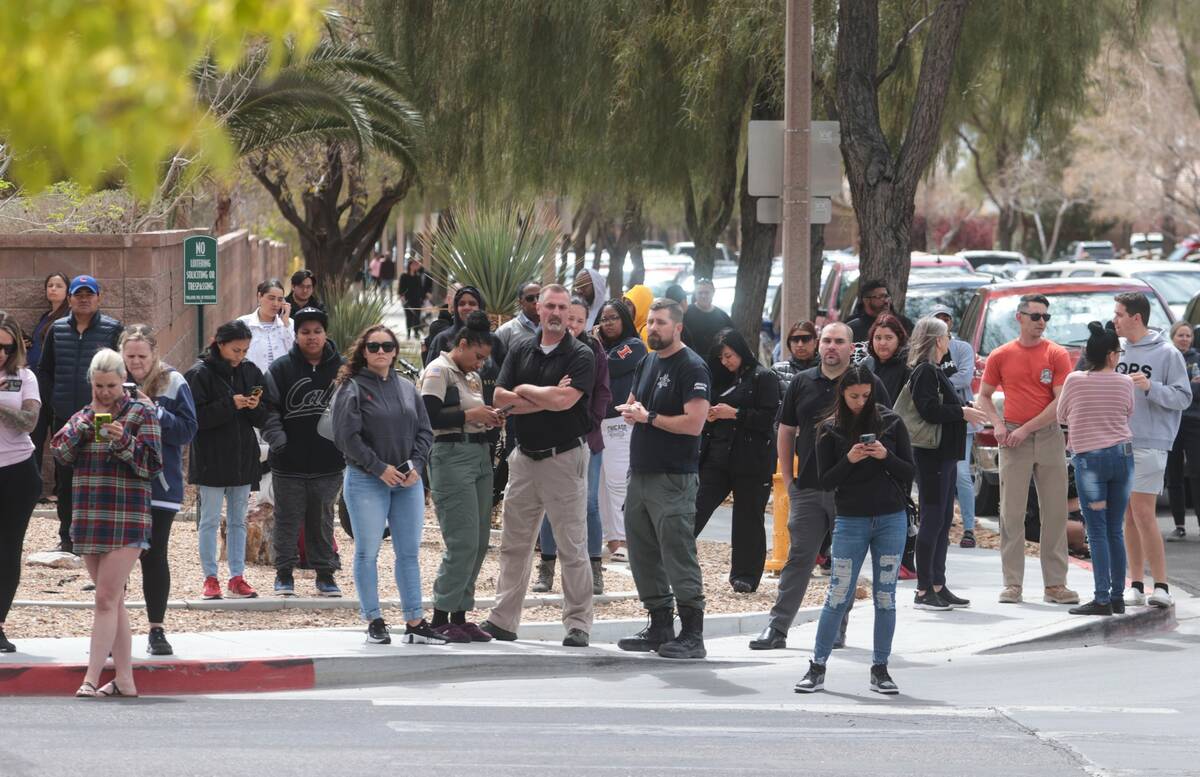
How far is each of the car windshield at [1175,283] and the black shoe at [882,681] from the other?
1642cm

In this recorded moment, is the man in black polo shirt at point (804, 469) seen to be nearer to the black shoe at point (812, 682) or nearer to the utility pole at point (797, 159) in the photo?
the black shoe at point (812, 682)

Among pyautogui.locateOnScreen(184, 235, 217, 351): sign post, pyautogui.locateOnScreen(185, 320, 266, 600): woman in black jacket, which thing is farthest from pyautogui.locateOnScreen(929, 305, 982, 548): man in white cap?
pyautogui.locateOnScreen(184, 235, 217, 351): sign post

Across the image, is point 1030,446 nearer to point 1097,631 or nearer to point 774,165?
point 1097,631

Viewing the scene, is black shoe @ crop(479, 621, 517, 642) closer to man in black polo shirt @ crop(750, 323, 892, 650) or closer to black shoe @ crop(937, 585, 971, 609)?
man in black polo shirt @ crop(750, 323, 892, 650)

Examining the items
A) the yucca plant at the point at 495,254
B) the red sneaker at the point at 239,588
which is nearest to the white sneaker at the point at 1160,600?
the red sneaker at the point at 239,588

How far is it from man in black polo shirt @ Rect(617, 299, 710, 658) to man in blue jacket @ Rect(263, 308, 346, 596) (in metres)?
2.31

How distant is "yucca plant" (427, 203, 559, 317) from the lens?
56.0 ft

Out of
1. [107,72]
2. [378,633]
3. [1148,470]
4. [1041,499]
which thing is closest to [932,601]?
[1041,499]

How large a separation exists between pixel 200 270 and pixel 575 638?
24.1 ft

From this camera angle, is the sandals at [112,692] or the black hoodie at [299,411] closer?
the sandals at [112,692]

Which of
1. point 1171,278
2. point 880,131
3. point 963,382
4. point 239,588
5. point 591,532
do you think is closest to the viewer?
point 239,588

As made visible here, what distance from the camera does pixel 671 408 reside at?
1017 cm

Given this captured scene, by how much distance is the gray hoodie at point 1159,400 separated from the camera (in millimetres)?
11828

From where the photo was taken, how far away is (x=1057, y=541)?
12109mm
